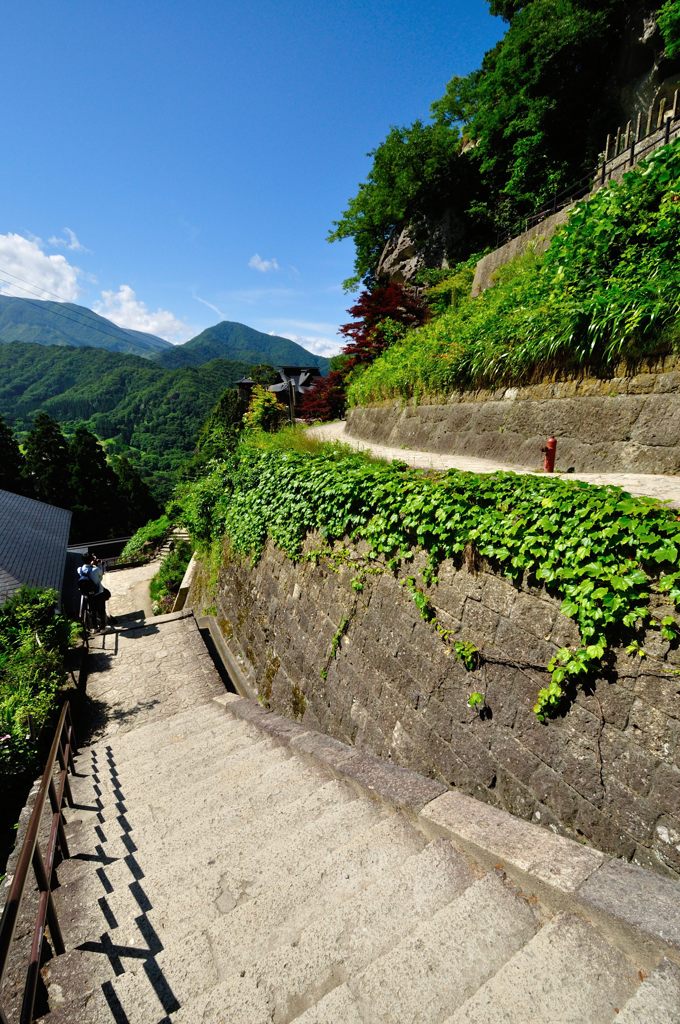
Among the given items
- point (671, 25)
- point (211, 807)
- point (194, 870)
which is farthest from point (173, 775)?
point (671, 25)

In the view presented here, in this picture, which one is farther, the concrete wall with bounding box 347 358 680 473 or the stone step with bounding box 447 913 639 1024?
the concrete wall with bounding box 347 358 680 473

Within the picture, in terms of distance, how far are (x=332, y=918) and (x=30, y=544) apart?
18644mm

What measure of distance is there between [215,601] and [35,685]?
13.8 ft

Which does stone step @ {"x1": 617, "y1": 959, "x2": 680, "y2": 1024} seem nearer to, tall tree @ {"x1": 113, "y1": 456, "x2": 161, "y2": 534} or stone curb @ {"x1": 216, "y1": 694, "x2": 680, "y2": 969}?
stone curb @ {"x1": 216, "y1": 694, "x2": 680, "y2": 969}

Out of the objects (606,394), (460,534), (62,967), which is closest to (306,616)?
(460,534)

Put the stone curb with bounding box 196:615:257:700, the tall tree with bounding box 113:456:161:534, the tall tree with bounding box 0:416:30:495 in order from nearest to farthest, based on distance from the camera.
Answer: the stone curb with bounding box 196:615:257:700, the tall tree with bounding box 0:416:30:495, the tall tree with bounding box 113:456:161:534

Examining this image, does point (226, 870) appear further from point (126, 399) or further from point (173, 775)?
point (126, 399)

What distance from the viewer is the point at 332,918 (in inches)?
86.7

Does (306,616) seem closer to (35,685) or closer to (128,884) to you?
(128,884)

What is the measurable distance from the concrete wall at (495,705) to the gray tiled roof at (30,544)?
35.7 feet

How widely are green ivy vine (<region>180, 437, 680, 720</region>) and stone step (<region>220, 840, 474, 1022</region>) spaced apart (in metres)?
1.18

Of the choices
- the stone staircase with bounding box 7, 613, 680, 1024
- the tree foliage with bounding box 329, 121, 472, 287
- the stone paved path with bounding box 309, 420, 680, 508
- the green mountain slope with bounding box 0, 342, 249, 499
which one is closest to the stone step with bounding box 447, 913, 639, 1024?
the stone staircase with bounding box 7, 613, 680, 1024

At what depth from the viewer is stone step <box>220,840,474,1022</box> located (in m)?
1.92

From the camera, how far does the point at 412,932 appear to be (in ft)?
6.65
